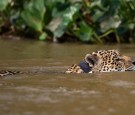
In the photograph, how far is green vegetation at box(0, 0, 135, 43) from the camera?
36.9 feet

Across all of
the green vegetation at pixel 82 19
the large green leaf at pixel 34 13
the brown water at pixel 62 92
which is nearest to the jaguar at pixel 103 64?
the brown water at pixel 62 92

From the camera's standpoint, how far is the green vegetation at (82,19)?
11.2 meters

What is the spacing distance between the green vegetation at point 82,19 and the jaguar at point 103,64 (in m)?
4.28

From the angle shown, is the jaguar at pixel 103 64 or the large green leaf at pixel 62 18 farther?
the large green leaf at pixel 62 18

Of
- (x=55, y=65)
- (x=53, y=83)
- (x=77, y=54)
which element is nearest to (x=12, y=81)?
(x=53, y=83)

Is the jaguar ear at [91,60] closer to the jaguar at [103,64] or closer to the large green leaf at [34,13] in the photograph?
the jaguar at [103,64]

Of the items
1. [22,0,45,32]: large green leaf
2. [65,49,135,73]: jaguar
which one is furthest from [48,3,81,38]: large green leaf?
[65,49,135,73]: jaguar

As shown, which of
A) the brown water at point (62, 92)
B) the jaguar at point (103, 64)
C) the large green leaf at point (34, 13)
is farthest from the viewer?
the large green leaf at point (34, 13)

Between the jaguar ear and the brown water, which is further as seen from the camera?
the jaguar ear

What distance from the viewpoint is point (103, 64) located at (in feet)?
22.4

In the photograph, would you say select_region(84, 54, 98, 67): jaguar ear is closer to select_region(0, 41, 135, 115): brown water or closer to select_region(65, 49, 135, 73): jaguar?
select_region(65, 49, 135, 73): jaguar

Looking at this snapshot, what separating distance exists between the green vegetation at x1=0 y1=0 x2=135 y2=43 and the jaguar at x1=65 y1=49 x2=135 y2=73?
4.28 m

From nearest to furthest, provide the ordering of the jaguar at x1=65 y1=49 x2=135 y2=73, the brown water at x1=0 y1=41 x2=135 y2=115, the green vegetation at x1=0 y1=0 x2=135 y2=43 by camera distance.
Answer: the brown water at x1=0 y1=41 x2=135 y2=115, the jaguar at x1=65 y1=49 x2=135 y2=73, the green vegetation at x1=0 y1=0 x2=135 y2=43

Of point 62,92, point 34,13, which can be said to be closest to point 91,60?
point 62,92
